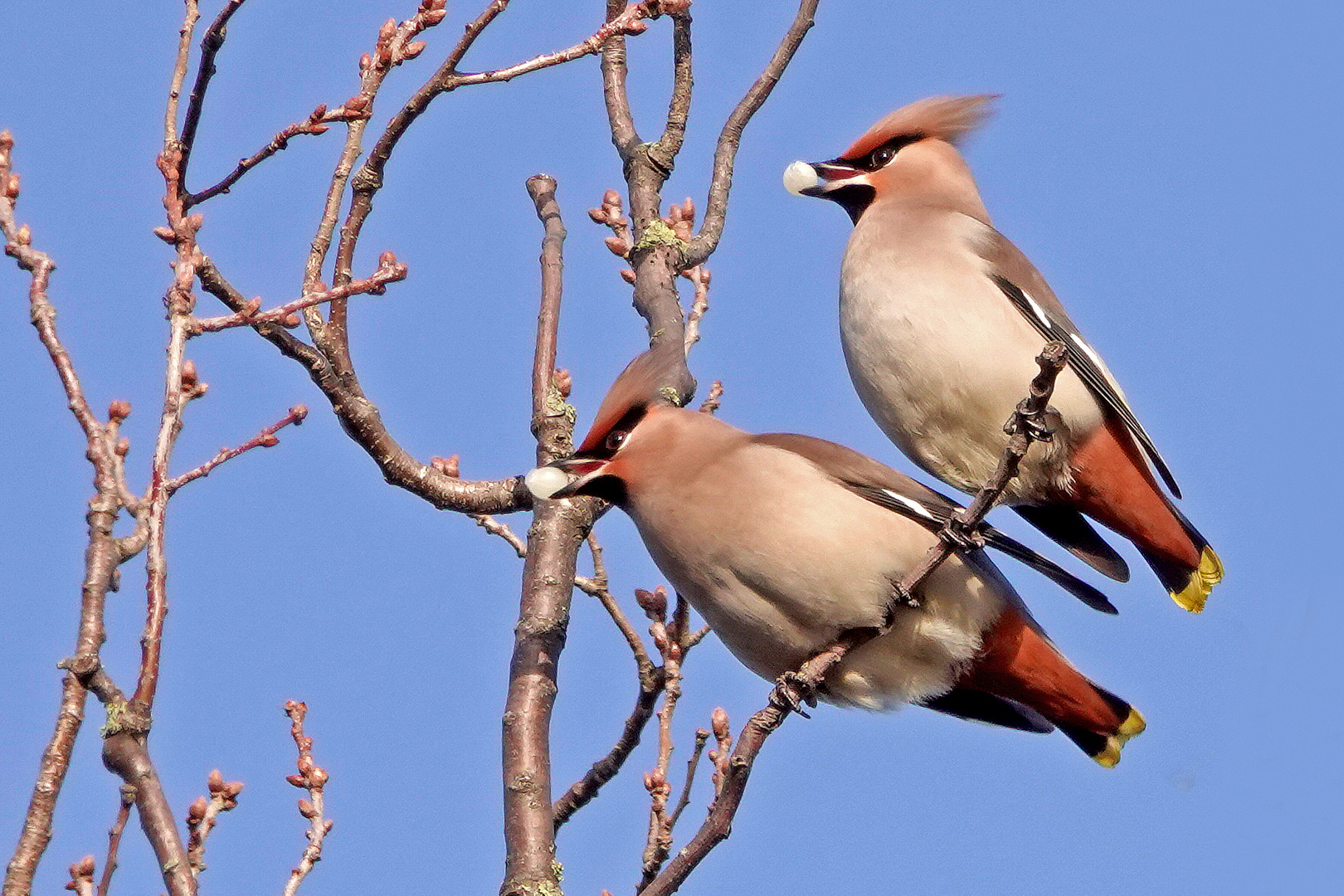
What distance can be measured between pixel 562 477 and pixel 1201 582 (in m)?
1.79

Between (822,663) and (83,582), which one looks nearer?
(83,582)

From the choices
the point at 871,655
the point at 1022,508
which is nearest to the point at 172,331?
the point at 871,655

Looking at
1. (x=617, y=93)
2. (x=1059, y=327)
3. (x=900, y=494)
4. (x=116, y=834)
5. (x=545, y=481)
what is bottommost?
(x=116, y=834)

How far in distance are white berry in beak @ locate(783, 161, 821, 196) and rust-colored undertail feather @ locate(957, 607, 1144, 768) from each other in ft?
5.79

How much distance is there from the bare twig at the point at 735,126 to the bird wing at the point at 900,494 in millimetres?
1080

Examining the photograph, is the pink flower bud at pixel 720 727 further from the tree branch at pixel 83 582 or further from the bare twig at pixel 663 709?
the tree branch at pixel 83 582

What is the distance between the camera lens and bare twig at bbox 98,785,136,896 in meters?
2.47

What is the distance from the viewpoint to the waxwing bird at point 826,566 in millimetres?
3754

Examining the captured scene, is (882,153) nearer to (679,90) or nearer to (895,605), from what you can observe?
(679,90)

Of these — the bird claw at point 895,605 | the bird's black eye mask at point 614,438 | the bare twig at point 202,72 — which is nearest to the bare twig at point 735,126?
the bird's black eye mask at point 614,438

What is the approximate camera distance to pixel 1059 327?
180 inches

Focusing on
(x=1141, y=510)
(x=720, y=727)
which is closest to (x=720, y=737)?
(x=720, y=727)

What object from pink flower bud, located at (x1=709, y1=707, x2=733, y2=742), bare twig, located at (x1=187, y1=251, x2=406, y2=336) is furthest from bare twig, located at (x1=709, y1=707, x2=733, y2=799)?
bare twig, located at (x1=187, y1=251, x2=406, y2=336)

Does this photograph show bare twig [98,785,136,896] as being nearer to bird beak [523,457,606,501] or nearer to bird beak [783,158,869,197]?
bird beak [523,457,606,501]
